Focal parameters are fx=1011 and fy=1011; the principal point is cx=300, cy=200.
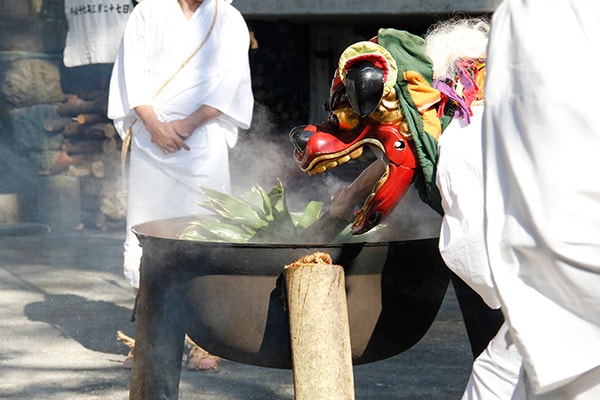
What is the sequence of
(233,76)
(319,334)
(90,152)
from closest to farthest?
(319,334)
(233,76)
(90,152)

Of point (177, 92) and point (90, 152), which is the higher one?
point (177, 92)

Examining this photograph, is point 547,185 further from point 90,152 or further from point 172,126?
point 90,152

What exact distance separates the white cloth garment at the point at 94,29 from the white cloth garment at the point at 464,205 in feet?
20.3

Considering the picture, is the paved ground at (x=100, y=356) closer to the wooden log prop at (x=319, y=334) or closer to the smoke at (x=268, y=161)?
the smoke at (x=268, y=161)

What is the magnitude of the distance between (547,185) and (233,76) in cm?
347

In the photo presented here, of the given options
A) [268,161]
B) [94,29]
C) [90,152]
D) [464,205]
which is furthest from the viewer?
[90,152]

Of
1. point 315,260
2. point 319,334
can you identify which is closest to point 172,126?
point 315,260

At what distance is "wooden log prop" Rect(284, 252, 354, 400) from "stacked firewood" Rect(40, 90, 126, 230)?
21.1 feet

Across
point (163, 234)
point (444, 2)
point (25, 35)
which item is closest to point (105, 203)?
point (25, 35)

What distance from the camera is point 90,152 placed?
30.2 ft

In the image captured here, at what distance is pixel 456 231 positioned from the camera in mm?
2305

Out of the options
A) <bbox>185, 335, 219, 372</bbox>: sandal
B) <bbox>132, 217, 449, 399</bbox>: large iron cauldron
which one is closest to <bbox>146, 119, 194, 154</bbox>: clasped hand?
<bbox>185, 335, 219, 372</bbox>: sandal

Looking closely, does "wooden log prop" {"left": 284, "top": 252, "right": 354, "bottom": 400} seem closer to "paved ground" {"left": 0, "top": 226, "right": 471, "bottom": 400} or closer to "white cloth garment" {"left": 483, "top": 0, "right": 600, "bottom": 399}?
"white cloth garment" {"left": 483, "top": 0, "right": 600, "bottom": 399}

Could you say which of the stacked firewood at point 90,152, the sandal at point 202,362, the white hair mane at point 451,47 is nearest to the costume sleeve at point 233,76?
the sandal at point 202,362
